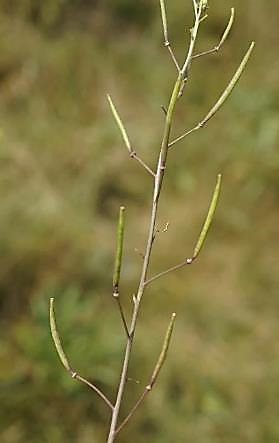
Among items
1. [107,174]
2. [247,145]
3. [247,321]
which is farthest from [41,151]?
[247,321]

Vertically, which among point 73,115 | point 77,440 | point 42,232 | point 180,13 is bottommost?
point 77,440

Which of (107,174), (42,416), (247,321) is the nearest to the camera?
(42,416)

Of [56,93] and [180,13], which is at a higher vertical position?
[180,13]

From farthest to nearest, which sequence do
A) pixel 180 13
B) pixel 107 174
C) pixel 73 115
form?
pixel 180 13
pixel 73 115
pixel 107 174

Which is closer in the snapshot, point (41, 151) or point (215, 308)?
point (215, 308)

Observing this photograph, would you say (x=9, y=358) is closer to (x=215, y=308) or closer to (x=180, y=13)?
(x=215, y=308)

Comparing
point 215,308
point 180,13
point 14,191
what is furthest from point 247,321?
point 180,13
